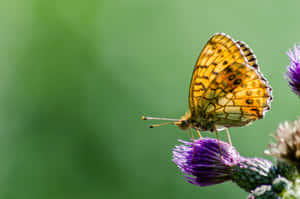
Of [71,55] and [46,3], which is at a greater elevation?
[46,3]

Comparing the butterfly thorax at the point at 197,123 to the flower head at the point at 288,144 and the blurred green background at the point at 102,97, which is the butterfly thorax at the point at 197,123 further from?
the blurred green background at the point at 102,97

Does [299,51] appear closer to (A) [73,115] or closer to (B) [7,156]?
(A) [73,115]

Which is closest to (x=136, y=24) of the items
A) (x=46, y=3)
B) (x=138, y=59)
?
(x=138, y=59)

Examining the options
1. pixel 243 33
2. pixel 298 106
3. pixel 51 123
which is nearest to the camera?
pixel 298 106

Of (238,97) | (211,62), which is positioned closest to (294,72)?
(238,97)

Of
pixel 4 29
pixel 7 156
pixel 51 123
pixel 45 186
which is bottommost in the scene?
pixel 45 186

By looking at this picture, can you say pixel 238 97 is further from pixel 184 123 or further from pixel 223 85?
pixel 184 123
